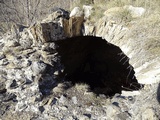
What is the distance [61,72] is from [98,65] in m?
2.94

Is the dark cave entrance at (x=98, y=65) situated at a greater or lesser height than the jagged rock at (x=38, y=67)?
lesser

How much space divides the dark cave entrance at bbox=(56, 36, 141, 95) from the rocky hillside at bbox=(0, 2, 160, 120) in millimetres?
918

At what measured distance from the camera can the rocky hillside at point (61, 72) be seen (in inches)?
141

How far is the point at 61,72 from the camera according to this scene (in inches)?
183

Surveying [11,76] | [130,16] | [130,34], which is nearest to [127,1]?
[130,16]

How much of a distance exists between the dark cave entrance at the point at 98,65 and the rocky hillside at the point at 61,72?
0.92 meters

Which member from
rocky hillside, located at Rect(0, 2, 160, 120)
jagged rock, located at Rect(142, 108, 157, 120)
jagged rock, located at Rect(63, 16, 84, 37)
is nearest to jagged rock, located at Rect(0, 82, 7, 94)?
rocky hillside, located at Rect(0, 2, 160, 120)

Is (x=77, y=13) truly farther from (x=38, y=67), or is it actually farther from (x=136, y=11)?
(x=38, y=67)

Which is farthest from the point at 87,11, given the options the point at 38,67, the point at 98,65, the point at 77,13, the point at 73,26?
the point at 98,65

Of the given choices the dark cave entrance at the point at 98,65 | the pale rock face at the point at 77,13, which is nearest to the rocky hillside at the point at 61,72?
the pale rock face at the point at 77,13

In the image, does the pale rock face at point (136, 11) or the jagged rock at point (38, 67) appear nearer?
the jagged rock at point (38, 67)

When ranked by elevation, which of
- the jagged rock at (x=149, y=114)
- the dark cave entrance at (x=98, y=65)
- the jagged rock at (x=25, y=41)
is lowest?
the dark cave entrance at (x=98, y=65)

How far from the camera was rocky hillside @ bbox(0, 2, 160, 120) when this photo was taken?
11.8 ft

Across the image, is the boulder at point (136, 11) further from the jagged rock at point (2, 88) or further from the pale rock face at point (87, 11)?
the jagged rock at point (2, 88)
